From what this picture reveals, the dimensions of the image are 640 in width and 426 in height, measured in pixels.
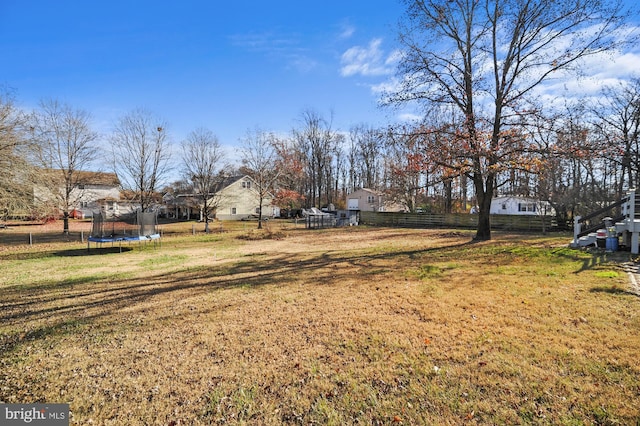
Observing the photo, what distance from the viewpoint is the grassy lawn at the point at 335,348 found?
292 centimetres

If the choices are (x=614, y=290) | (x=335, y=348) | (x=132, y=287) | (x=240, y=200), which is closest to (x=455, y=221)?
(x=614, y=290)

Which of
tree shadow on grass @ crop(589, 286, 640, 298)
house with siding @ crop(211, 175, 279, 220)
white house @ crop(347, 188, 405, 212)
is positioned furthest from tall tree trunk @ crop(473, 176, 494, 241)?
house with siding @ crop(211, 175, 279, 220)

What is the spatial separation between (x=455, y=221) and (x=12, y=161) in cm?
2932

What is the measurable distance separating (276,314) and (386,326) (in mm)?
1980

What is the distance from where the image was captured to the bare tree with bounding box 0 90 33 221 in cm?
1136

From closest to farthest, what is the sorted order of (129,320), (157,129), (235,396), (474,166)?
(235,396) < (129,320) < (474,166) < (157,129)

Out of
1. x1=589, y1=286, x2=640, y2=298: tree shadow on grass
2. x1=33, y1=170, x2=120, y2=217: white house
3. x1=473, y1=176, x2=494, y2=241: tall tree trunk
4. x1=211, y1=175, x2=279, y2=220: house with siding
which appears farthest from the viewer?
x1=211, y1=175, x2=279, y2=220: house with siding

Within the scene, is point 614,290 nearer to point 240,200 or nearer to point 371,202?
point 371,202

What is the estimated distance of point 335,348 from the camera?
411 cm

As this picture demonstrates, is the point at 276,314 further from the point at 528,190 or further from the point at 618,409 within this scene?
the point at 528,190

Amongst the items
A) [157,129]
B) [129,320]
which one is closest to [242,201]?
[157,129]

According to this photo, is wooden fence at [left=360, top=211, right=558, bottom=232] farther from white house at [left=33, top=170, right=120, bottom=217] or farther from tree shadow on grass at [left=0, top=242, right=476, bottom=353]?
white house at [left=33, top=170, right=120, bottom=217]

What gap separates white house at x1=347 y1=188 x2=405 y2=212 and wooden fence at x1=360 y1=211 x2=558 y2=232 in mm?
5572

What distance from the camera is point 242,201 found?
41.0 meters
